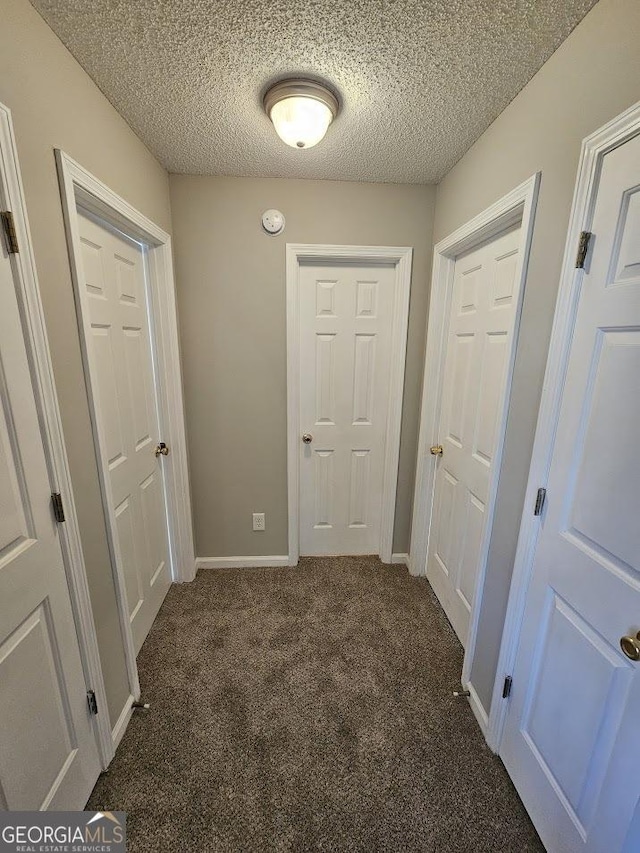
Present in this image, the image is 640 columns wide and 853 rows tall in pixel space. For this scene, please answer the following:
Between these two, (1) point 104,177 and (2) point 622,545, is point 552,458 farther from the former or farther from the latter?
(1) point 104,177

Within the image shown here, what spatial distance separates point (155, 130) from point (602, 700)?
2494 mm

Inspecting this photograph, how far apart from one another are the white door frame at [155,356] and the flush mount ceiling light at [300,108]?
681 mm

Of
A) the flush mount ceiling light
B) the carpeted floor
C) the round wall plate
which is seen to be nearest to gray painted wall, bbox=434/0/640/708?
the carpeted floor

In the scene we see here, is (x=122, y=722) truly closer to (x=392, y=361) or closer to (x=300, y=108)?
(x=392, y=361)

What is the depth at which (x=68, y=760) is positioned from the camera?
1073 millimetres

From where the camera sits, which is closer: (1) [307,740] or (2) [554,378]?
(2) [554,378]

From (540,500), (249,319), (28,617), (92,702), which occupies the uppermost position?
(249,319)

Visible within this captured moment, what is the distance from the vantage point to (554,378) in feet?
3.39

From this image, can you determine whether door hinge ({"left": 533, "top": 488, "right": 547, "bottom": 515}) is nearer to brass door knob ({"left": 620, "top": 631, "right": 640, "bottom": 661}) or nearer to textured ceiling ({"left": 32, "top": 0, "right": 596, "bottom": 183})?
brass door knob ({"left": 620, "top": 631, "right": 640, "bottom": 661})

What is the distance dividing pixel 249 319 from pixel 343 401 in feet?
2.53

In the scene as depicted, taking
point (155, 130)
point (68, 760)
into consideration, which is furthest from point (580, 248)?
point (68, 760)

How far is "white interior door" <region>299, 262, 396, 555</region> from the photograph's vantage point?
2133 millimetres

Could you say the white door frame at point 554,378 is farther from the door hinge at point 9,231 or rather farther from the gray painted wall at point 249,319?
the door hinge at point 9,231

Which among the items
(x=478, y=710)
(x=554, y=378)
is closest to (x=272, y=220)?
(x=554, y=378)
